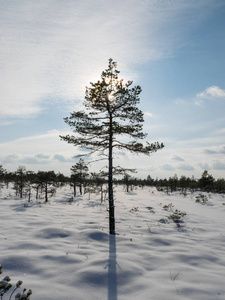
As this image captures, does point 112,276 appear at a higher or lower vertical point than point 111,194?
lower

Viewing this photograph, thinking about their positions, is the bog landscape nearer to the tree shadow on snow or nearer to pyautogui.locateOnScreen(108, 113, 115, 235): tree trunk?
the tree shadow on snow

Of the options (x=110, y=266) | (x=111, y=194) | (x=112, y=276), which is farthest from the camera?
(x=111, y=194)

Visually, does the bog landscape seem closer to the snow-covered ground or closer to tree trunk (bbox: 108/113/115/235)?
the snow-covered ground

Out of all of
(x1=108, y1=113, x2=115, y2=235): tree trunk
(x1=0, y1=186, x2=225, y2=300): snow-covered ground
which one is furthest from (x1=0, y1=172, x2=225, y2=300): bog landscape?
(x1=108, y1=113, x2=115, y2=235): tree trunk

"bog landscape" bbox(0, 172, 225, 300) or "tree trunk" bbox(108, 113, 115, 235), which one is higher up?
"tree trunk" bbox(108, 113, 115, 235)

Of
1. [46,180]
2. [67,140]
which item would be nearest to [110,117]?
[67,140]

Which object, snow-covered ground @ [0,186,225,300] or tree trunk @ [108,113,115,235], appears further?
tree trunk @ [108,113,115,235]

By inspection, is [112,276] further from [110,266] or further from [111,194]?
[111,194]

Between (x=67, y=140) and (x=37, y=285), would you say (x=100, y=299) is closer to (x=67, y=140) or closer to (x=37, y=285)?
(x=37, y=285)

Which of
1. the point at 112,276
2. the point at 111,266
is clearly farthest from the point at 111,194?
the point at 112,276

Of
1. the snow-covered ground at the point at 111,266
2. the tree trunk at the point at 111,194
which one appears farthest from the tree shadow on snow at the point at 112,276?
the tree trunk at the point at 111,194

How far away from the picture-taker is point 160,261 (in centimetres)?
614

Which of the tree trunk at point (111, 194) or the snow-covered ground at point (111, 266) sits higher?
the tree trunk at point (111, 194)

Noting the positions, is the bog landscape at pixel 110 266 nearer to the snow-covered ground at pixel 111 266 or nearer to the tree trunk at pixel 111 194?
the snow-covered ground at pixel 111 266
